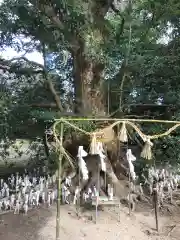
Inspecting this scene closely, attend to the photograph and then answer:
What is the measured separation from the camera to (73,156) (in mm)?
8859

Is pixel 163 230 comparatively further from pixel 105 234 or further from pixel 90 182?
pixel 90 182

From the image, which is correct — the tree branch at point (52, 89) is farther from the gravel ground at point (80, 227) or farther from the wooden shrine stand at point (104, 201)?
the gravel ground at point (80, 227)

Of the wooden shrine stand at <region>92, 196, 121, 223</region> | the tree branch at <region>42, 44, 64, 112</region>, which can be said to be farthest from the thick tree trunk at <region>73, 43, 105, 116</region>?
the wooden shrine stand at <region>92, 196, 121, 223</region>

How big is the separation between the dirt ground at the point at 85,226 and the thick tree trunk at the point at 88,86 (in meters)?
2.33

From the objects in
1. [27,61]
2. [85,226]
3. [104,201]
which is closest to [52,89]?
[27,61]

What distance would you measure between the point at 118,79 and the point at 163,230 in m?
3.61

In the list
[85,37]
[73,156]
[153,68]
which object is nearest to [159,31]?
[153,68]

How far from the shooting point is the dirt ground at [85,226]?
23.1ft

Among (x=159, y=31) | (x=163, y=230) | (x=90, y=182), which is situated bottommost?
(x=163, y=230)

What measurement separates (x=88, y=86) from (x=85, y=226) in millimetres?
3247

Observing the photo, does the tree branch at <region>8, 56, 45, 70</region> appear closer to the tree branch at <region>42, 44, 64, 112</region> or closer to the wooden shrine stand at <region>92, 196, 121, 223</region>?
the tree branch at <region>42, 44, 64, 112</region>

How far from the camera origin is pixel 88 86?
8.95 metres

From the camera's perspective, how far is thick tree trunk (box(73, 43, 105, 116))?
8.82 meters

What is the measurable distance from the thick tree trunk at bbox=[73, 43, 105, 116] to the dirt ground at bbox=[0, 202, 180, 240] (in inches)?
91.7
